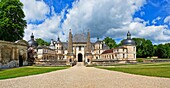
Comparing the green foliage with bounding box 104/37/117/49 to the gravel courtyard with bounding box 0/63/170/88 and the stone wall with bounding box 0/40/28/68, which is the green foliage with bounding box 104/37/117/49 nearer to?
the stone wall with bounding box 0/40/28/68

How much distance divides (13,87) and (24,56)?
2282 centimetres

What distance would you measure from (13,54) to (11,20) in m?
6.62

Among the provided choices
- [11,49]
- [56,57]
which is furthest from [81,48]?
[11,49]

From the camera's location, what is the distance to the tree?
2905cm

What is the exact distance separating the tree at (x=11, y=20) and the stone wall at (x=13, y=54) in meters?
2.77

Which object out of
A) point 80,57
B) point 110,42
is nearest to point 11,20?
point 80,57

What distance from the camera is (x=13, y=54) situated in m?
26.5

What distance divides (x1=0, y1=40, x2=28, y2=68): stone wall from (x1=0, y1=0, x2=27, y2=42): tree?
9.08 feet

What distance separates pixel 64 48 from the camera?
233 ft

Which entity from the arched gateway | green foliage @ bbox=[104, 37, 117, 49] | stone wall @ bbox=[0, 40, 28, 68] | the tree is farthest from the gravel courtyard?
green foliage @ bbox=[104, 37, 117, 49]

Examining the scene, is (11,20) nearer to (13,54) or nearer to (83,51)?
(13,54)

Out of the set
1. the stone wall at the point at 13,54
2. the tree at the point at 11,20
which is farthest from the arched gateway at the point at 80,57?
the stone wall at the point at 13,54

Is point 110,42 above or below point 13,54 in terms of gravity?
above

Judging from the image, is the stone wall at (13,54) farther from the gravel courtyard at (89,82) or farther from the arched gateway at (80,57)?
the arched gateway at (80,57)
